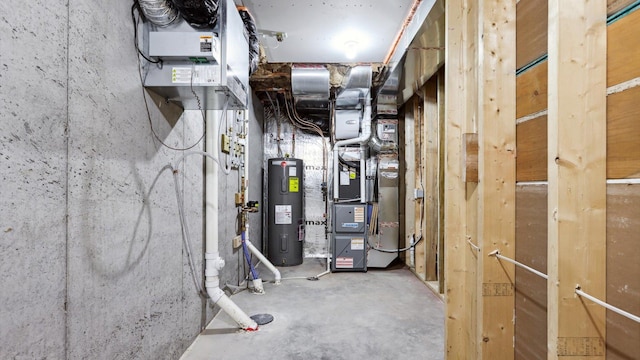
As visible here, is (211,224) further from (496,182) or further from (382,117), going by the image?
(382,117)

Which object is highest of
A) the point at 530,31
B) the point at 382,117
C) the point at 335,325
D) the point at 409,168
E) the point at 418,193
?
the point at 382,117

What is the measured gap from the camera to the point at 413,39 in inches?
88.2

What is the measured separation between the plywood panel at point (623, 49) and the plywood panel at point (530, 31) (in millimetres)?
299

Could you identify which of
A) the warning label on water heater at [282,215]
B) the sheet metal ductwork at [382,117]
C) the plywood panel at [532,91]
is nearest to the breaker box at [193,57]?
the plywood panel at [532,91]

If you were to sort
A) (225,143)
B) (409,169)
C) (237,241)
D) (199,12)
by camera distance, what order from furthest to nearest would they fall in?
1. (409,169)
2. (237,241)
3. (225,143)
4. (199,12)

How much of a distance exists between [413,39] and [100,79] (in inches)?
80.7

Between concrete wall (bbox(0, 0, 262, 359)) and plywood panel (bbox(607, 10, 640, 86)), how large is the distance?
1738 millimetres

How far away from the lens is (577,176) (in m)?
0.89

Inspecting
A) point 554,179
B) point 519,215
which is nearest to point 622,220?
point 554,179

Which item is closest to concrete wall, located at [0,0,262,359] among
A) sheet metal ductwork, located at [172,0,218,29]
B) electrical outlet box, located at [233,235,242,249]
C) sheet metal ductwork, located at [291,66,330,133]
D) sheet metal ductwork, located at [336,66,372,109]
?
sheet metal ductwork, located at [172,0,218,29]

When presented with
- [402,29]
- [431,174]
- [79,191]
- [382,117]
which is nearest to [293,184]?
[382,117]

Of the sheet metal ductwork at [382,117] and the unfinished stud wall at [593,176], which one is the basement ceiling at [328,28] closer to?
the sheet metal ductwork at [382,117]

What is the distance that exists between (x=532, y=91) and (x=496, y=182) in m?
0.42

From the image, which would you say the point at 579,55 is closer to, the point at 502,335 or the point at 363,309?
the point at 502,335
